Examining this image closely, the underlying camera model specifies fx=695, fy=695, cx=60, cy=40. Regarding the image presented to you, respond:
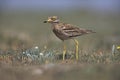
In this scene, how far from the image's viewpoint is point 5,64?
1680 centimetres

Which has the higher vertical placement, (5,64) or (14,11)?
(14,11)

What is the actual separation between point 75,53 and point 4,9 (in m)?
27.2

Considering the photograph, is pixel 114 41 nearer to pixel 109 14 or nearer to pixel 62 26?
pixel 62 26

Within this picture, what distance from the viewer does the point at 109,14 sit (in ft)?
143

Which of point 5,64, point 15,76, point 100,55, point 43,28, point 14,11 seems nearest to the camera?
point 15,76

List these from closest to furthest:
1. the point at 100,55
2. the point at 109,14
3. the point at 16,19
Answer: the point at 100,55 → the point at 16,19 → the point at 109,14

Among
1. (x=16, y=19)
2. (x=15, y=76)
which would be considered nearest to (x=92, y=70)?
(x=15, y=76)

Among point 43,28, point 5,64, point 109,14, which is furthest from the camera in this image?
point 109,14

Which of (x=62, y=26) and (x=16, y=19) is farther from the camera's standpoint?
(x=16, y=19)

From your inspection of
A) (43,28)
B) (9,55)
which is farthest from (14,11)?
(9,55)

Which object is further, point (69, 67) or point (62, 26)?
point (62, 26)

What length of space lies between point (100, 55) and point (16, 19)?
21.7 m

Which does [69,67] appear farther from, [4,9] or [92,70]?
[4,9]

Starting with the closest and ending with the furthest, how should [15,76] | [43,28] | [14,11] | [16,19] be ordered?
[15,76] → [43,28] → [16,19] → [14,11]
